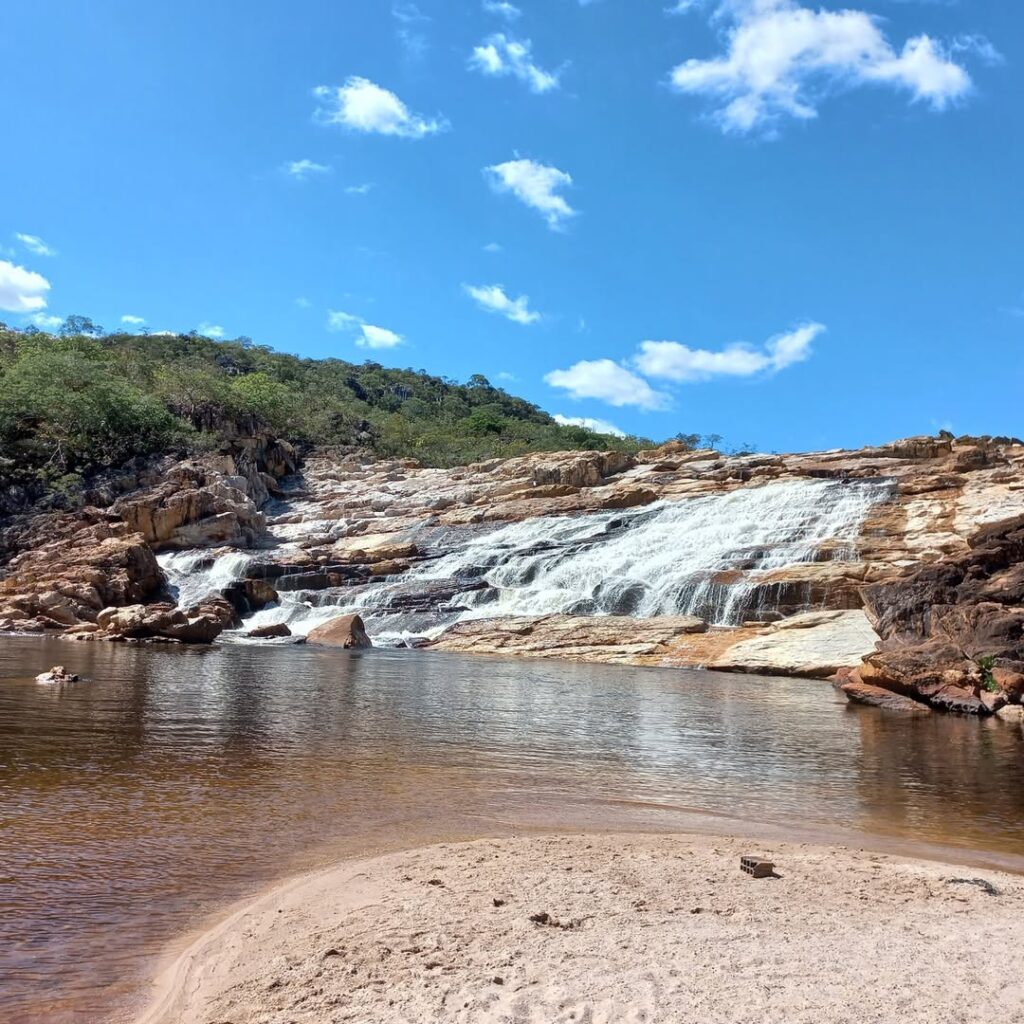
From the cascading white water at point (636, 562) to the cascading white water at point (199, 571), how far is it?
4532 millimetres

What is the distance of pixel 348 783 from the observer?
9.46 m

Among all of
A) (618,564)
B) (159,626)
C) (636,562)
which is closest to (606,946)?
(159,626)

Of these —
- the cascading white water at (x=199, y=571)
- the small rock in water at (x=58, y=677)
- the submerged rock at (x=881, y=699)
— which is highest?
the cascading white water at (x=199, y=571)

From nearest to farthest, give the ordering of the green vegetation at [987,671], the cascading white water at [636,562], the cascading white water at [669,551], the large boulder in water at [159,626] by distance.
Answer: the green vegetation at [987,671], the large boulder in water at [159,626], the cascading white water at [669,551], the cascading white water at [636,562]

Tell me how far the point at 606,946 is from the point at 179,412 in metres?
72.0

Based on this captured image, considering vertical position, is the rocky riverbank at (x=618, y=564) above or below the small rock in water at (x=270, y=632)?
above

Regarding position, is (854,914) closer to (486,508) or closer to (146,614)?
(146,614)

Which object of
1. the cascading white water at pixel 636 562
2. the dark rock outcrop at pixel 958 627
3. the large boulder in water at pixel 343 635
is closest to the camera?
the dark rock outcrop at pixel 958 627

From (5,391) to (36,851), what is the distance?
60140mm

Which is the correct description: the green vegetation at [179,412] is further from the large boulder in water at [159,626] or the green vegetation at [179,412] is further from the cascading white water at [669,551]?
the cascading white water at [669,551]

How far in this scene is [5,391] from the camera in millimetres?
56531

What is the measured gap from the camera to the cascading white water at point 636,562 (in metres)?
33.5

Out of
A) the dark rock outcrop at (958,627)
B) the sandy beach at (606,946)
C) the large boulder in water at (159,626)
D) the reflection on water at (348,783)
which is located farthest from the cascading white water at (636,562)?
the sandy beach at (606,946)

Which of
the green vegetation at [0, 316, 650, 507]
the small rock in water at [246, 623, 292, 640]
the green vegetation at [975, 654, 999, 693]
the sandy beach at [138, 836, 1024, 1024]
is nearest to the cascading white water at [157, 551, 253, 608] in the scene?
the small rock in water at [246, 623, 292, 640]
